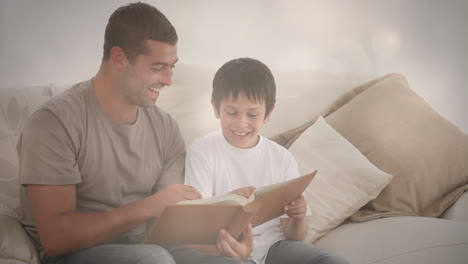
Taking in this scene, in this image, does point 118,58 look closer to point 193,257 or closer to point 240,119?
point 240,119

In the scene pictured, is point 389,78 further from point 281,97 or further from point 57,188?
point 57,188

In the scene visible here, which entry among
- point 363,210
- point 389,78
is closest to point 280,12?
point 389,78

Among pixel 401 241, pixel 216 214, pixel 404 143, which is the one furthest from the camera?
pixel 404 143

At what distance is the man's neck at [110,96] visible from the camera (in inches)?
38.9

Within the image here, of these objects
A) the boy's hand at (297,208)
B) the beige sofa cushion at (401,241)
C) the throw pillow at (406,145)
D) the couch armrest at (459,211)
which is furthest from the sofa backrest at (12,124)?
the couch armrest at (459,211)

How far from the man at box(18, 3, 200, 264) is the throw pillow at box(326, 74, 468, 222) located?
63 centimetres

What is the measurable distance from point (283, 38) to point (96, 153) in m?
0.51

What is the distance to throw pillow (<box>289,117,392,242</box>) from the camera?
1.25m

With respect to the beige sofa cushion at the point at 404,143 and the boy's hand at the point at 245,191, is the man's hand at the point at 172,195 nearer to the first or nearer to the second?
the boy's hand at the point at 245,191

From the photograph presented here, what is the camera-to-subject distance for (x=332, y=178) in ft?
4.20

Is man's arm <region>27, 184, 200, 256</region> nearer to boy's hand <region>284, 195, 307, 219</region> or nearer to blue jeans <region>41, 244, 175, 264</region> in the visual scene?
blue jeans <region>41, 244, 175, 264</region>

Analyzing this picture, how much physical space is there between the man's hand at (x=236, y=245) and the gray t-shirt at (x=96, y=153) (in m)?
0.17

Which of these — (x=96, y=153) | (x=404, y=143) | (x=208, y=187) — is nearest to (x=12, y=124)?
(x=96, y=153)

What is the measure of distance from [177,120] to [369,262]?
54 cm
